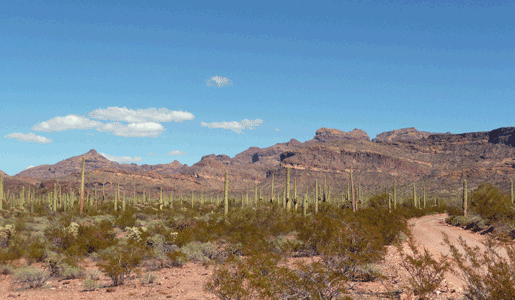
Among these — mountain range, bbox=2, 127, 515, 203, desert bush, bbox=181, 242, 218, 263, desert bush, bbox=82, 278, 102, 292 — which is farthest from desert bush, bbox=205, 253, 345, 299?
mountain range, bbox=2, 127, 515, 203

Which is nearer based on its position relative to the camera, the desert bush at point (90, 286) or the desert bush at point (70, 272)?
the desert bush at point (90, 286)

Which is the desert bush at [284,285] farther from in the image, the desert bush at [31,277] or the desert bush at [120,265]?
the desert bush at [31,277]

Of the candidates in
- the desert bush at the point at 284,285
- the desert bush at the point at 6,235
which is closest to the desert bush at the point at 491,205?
the desert bush at the point at 284,285

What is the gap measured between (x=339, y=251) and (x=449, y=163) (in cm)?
12780

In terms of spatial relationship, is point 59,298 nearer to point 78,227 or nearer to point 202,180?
point 78,227

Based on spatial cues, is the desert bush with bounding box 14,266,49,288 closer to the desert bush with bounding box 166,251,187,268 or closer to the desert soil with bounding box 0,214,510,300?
the desert soil with bounding box 0,214,510,300

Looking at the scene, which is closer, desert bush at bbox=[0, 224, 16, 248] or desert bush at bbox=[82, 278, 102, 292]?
desert bush at bbox=[82, 278, 102, 292]

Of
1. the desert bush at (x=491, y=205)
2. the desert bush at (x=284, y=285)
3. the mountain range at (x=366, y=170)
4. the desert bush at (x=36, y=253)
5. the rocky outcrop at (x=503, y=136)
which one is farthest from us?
the rocky outcrop at (x=503, y=136)

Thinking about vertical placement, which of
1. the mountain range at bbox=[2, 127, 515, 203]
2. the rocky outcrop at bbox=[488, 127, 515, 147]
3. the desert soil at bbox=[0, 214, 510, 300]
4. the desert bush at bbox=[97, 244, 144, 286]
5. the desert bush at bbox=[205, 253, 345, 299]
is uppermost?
the rocky outcrop at bbox=[488, 127, 515, 147]

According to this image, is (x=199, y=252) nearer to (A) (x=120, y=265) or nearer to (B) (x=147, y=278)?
(B) (x=147, y=278)

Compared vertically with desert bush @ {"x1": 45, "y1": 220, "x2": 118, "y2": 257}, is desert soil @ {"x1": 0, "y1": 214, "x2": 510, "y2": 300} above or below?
below

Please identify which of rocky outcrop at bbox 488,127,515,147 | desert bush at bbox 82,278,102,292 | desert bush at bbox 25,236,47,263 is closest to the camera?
desert bush at bbox 82,278,102,292

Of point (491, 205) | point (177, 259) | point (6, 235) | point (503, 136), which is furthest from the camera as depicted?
point (503, 136)

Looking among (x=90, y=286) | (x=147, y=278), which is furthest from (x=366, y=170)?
(x=90, y=286)
